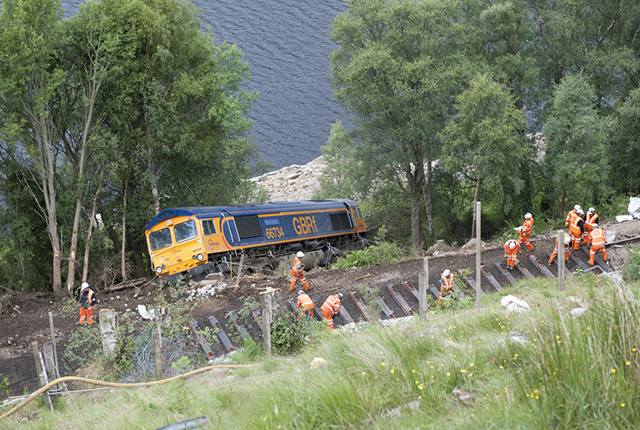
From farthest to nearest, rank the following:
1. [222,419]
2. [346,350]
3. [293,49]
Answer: [293,49]
[346,350]
[222,419]

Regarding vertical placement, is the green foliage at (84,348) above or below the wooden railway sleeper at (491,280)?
above

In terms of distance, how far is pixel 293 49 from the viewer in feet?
181

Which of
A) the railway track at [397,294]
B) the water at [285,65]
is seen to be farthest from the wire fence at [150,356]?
the water at [285,65]

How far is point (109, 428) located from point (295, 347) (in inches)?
136

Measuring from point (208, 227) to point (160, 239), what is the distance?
1.99 m

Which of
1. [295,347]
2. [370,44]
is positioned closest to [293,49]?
[370,44]

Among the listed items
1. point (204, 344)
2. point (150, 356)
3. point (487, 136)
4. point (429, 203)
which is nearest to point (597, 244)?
point (487, 136)

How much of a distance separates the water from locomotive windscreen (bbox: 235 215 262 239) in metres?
28.0

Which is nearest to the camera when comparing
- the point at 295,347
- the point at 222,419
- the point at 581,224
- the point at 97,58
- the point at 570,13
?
the point at 222,419

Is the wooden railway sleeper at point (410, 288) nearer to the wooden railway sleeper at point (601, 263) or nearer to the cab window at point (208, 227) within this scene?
the wooden railway sleeper at point (601, 263)

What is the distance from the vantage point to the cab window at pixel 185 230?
16.2 meters

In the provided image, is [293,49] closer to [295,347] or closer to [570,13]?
[570,13]

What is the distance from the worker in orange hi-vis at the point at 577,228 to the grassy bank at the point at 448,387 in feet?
29.6

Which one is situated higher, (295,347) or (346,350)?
(346,350)
